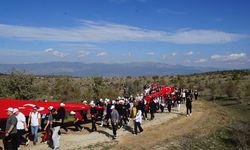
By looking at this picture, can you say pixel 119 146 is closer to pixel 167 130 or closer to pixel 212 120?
pixel 167 130

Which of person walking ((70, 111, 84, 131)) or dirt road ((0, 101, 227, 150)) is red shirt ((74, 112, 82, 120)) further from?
dirt road ((0, 101, 227, 150))

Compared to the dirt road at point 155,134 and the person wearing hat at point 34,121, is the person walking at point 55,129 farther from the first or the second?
the person wearing hat at point 34,121

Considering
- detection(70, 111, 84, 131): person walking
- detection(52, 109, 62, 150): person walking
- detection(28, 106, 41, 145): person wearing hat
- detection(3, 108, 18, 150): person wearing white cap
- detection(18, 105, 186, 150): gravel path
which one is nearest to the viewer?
detection(3, 108, 18, 150): person wearing white cap

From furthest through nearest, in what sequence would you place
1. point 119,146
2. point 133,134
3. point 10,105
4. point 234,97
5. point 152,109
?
point 234,97 → point 152,109 → point 133,134 → point 10,105 → point 119,146

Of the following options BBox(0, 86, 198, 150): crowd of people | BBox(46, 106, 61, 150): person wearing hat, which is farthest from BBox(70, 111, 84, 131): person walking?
BBox(46, 106, 61, 150): person wearing hat

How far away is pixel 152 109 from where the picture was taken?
31.8m

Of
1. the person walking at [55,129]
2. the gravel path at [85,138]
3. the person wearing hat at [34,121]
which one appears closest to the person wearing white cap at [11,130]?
the person walking at [55,129]

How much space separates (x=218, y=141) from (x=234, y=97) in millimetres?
30760

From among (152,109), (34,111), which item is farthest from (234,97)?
(34,111)

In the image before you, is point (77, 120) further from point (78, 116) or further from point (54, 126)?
point (54, 126)

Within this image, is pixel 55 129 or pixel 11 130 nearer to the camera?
pixel 11 130

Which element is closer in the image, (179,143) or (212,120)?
(179,143)

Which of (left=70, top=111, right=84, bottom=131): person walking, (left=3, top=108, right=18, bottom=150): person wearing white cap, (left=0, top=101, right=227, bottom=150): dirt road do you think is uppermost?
(left=3, top=108, right=18, bottom=150): person wearing white cap

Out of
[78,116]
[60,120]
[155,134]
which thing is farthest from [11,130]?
[155,134]
